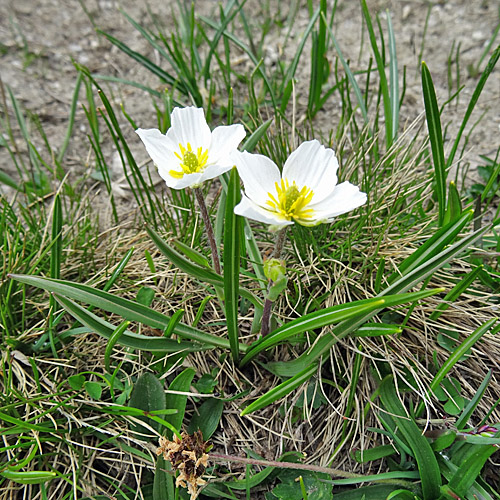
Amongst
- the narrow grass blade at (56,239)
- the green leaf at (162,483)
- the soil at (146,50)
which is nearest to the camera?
the green leaf at (162,483)

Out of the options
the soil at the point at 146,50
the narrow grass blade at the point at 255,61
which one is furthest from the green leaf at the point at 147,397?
the soil at the point at 146,50

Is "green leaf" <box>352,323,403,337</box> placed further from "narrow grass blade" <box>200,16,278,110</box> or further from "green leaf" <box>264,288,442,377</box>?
"narrow grass blade" <box>200,16,278,110</box>

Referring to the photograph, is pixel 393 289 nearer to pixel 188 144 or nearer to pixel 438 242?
pixel 438 242

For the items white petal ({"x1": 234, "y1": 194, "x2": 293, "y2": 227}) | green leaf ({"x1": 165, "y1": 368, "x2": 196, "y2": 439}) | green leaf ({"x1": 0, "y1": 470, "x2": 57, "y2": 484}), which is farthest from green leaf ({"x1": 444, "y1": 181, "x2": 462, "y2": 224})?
green leaf ({"x1": 0, "y1": 470, "x2": 57, "y2": 484})

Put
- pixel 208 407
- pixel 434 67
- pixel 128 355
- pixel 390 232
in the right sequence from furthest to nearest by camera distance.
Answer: pixel 434 67 → pixel 390 232 → pixel 128 355 → pixel 208 407

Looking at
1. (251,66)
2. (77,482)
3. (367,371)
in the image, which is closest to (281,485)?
(367,371)

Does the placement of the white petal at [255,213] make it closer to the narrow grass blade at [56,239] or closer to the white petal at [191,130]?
the white petal at [191,130]

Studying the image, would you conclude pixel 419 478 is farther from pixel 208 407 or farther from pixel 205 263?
pixel 205 263

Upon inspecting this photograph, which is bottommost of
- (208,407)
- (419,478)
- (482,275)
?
(419,478)
